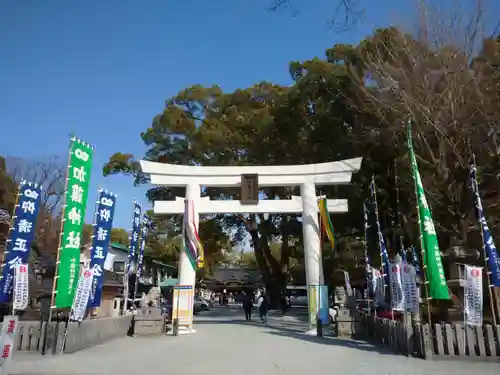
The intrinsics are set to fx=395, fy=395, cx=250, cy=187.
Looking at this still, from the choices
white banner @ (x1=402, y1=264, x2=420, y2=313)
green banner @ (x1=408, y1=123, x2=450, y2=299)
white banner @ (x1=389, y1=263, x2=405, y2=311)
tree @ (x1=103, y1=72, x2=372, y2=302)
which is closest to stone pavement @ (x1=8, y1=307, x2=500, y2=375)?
white banner @ (x1=389, y1=263, x2=405, y2=311)

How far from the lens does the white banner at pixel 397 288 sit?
10.1m

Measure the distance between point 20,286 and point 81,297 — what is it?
165 centimetres

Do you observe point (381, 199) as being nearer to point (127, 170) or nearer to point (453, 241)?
point (453, 241)

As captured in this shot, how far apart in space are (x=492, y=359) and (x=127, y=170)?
75.2 ft

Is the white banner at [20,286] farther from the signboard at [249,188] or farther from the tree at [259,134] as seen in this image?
the tree at [259,134]

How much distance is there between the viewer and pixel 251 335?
13.8 m

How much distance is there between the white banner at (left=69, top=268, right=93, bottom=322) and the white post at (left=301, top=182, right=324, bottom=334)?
8.53 meters

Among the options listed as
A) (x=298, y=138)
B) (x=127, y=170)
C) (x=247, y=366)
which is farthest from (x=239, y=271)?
(x=247, y=366)

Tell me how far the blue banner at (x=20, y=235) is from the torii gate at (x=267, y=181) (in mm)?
5590

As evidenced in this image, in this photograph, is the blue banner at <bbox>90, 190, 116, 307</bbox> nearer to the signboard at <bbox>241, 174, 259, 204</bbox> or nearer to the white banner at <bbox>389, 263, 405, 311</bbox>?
the signboard at <bbox>241, 174, 259, 204</bbox>

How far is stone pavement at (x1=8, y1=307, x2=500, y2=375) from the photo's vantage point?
747cm

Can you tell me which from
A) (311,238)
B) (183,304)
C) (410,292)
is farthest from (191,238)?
(410,292)

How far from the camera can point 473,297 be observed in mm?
8828

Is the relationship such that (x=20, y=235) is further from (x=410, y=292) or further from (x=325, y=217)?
(x=325, y=217)
